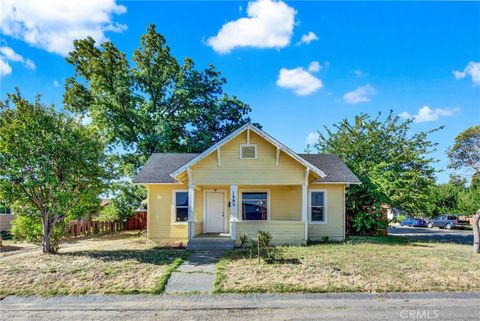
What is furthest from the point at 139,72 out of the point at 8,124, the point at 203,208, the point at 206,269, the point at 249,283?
the point at 249,283

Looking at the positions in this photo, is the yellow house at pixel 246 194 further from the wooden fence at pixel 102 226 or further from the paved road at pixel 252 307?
the paved road at pixel 252 307

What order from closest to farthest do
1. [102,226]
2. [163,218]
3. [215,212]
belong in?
[163,218]
[215,212]
[102,226]

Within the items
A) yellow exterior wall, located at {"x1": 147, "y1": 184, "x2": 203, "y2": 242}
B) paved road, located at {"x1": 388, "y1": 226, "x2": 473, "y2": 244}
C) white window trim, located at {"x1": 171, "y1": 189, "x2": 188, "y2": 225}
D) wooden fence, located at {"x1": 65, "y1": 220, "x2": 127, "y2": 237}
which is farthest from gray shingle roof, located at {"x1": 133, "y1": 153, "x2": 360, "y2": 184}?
paved road, located at {"x1": 388, "y1": 226, "x2": 473, "y2": 244}

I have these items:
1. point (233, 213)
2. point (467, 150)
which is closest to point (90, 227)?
point (233, 213)

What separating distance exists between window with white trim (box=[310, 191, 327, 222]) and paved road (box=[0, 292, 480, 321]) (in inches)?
360

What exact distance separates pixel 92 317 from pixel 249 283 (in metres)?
3.69

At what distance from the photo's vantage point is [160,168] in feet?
59.9

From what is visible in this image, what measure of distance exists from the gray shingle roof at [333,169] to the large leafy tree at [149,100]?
892 cm

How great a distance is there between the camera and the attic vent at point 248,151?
15.6 meters

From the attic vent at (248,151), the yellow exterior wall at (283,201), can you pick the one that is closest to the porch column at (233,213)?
the attic vent at (248,151)

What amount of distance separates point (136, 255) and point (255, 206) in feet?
23.1

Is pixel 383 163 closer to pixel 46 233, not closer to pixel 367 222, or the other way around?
pixel 367 222

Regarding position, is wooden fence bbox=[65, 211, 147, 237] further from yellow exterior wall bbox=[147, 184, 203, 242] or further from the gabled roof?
the gabled roof

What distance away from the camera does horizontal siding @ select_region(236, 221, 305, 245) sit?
1521 centimetres
